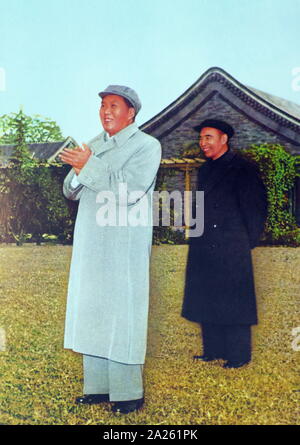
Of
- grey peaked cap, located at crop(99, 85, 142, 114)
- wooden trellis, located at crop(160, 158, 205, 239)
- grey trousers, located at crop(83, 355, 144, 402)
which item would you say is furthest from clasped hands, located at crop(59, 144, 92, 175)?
wooden trellis, located at crop(160, 158, 205, 239)

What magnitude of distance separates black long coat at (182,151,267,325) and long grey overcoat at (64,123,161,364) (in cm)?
107

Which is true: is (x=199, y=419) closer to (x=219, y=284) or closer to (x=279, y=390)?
(x=279, y=390)

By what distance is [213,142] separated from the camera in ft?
14.8

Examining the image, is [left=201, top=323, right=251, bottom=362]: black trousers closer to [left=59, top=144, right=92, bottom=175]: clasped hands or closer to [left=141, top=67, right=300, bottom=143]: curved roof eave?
[left=59, top=144, right=92, bottom=175]: clasped hands

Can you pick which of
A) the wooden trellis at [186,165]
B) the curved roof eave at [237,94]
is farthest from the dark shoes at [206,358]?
the curved roof eave at [237,94]

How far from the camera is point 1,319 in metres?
6.51

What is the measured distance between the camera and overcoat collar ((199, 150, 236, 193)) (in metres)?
4.52

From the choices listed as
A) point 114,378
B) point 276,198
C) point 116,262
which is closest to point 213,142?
point 116,262

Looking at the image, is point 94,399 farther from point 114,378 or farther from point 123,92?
point 123,92

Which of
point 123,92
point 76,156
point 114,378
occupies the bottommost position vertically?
point 114,378

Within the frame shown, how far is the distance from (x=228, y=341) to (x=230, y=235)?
2.87 ft
